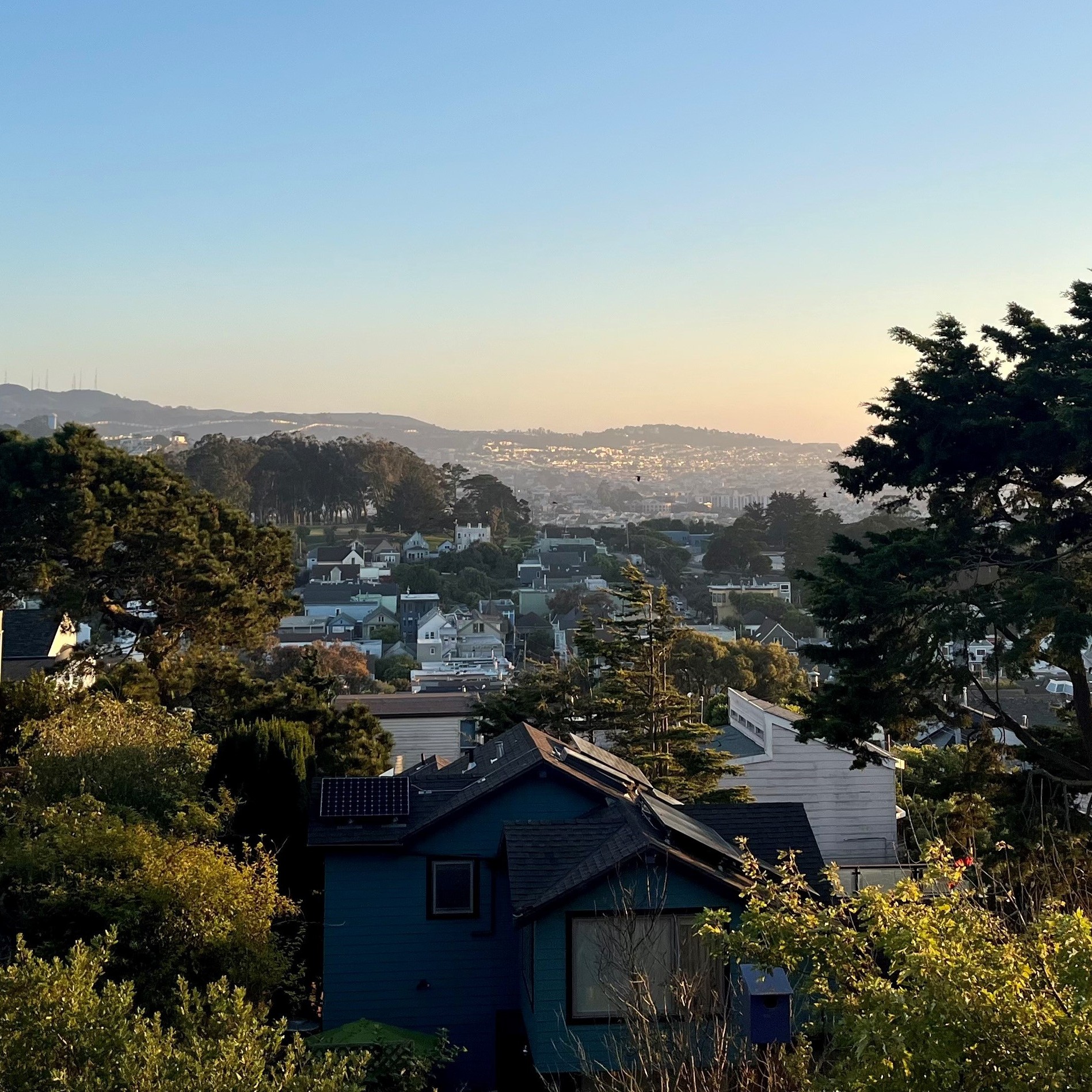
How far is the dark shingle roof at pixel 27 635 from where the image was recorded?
28.3m

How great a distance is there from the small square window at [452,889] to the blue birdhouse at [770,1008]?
4367 mm

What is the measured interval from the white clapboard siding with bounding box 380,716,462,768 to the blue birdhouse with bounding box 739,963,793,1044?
839 inches

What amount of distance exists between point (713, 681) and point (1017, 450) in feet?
106

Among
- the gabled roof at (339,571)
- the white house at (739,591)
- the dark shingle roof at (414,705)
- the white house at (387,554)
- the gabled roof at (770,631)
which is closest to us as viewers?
the dark shingle roof at (414,705)

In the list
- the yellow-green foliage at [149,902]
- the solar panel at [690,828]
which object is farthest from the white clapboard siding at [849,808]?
the yellow-green foliage at [149,902]

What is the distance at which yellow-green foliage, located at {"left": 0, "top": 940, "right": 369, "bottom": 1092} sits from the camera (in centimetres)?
529

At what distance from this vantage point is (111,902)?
11.0 metres

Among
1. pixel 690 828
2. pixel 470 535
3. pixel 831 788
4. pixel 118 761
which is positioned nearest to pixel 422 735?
pixel 831 788

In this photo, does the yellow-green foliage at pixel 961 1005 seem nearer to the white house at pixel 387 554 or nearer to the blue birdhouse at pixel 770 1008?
the blue birdhouse at pixel 770 1008

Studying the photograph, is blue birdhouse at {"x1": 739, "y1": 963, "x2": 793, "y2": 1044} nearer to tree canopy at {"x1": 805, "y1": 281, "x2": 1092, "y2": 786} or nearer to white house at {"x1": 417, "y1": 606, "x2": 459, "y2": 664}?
tree canopy at {"x1": 805, "y1": 281, "x2": 1092, "y2": 786}

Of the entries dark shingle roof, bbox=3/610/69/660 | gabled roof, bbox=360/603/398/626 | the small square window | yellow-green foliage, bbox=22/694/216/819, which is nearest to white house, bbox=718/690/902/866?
the small square window

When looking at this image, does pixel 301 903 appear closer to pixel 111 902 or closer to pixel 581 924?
pixel 111 902

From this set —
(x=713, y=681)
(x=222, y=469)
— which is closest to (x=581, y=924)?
(x=713, y=681)

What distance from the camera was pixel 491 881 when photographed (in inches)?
512
